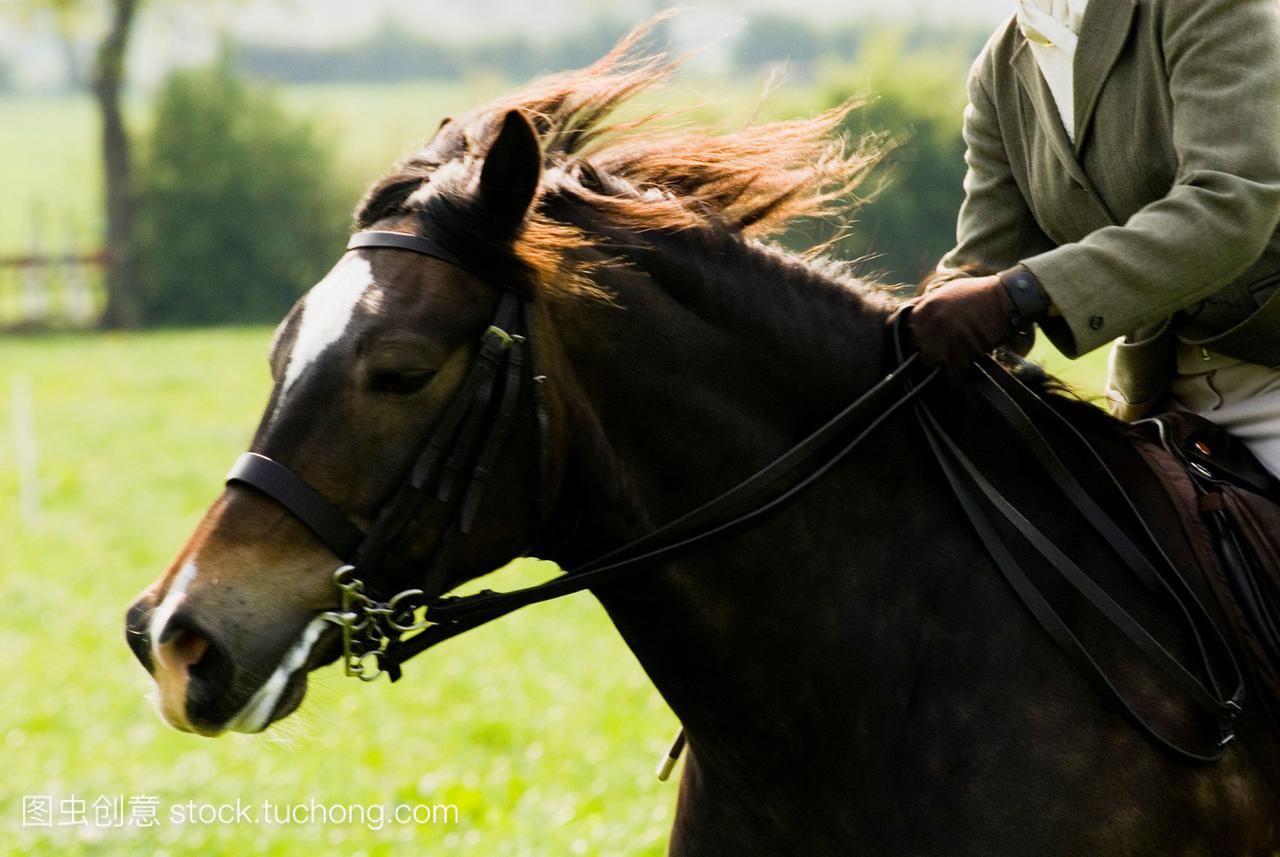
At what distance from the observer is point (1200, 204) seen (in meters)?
2.96

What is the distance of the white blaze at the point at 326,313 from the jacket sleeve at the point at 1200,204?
1316mm

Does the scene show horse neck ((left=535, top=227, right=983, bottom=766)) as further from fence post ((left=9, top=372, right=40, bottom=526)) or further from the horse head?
fence post ((left=9, top=372, right=40, bottom=526))

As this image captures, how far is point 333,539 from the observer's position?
2738 millimetres

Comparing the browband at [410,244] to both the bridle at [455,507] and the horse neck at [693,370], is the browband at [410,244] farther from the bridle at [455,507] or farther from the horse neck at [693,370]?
the horse neck at [693,370]

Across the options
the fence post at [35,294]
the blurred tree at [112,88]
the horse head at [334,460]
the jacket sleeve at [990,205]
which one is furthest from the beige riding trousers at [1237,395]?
the blurred tree at [112,88]

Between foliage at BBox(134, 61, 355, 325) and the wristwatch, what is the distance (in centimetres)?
4050

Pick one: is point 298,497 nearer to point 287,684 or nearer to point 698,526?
point 287,684

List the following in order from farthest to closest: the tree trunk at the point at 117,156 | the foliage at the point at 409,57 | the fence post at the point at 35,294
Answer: the foliage at the point at 409,57 → the tree trunk at the point at 117,156 → the fence post at the point at 35,294

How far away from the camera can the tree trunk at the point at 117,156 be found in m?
41.9

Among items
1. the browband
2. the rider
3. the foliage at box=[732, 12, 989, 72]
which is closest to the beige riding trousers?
the rider

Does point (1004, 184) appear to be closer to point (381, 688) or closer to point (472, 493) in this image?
point (472, 493)

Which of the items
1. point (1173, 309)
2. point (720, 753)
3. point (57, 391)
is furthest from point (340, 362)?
point (57, 391)

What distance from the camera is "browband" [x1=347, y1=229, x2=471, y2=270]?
2850 mm

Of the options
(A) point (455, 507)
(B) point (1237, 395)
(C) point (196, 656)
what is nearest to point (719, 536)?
(A) point (455, 507)
